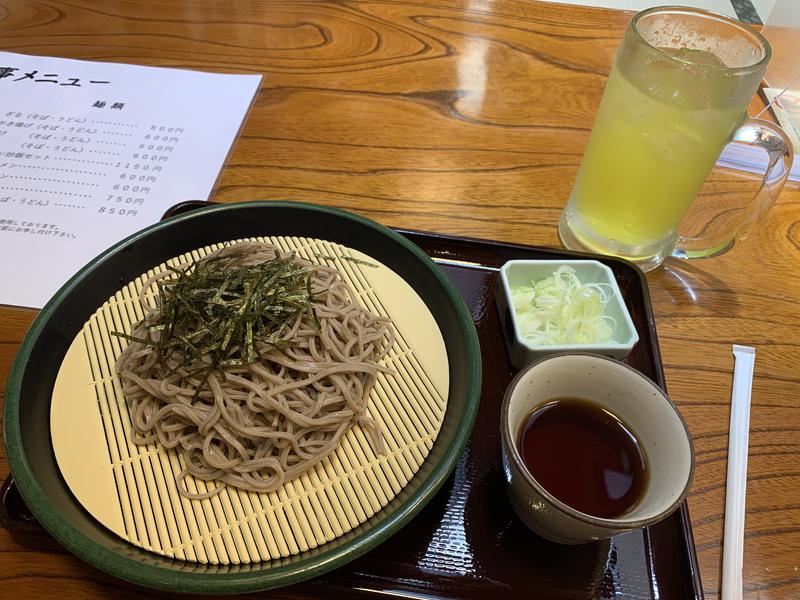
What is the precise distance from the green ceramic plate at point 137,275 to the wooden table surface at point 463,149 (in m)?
0.15

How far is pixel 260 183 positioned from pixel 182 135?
0.37 metres

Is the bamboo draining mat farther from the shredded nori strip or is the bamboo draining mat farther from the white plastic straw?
the white plastic straw

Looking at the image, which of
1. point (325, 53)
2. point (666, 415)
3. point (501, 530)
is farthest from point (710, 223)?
point (325, 53)

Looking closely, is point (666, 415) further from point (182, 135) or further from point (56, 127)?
point (56, 127)

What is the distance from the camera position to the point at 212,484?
3.38 feet

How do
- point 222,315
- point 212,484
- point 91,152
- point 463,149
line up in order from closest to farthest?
point 212,484, point 222,315, point 91,152, point 463,149

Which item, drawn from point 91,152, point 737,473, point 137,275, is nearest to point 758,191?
point 737,473

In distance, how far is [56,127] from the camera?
1.83 meters

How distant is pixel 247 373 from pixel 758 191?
1300mm

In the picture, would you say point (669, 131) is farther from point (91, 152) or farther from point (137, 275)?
point (91, 152)

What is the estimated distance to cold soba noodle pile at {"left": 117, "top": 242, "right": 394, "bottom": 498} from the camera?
1.07 m

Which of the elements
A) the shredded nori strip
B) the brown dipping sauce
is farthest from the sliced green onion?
the shredded nori strip

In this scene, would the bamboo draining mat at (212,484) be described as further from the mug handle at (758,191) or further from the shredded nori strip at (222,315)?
the mug handle at (758,191)

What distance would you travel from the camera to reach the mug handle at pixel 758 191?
50.8 inches
